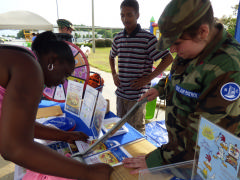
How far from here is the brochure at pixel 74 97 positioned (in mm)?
1519

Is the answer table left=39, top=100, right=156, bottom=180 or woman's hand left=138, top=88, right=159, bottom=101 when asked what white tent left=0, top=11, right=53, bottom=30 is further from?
woman's hand left=138, top=88, right=159, bottom=101

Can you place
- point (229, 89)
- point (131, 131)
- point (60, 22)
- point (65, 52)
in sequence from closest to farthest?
1. point (229, 89)
2. point (65, 52)
3. point (131, 131)
4. point (60, 22)

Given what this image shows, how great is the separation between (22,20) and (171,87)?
9.56 m

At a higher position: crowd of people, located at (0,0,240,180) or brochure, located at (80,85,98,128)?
crowd of people, located at (0,0,240,180)

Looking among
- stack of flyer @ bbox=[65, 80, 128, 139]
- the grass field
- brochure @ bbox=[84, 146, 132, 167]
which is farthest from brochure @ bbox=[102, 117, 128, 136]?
the grass field

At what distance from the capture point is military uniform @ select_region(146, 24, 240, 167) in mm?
640

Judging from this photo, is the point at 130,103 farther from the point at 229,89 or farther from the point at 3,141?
the point at 3,141

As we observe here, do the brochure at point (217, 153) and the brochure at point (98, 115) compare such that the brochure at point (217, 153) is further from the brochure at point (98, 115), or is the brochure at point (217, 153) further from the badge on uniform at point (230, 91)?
the brochure at point (98, 115)

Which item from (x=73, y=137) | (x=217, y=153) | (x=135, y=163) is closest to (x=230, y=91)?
(x=217, y=153)

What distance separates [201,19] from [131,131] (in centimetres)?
91

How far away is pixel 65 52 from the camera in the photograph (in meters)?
0.85

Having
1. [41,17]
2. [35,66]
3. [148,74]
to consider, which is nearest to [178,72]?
[35,66]

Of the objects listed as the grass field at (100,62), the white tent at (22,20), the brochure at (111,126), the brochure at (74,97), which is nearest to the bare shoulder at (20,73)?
the brochure at (111,126)

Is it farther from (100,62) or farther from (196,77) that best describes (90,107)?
(100,62)
